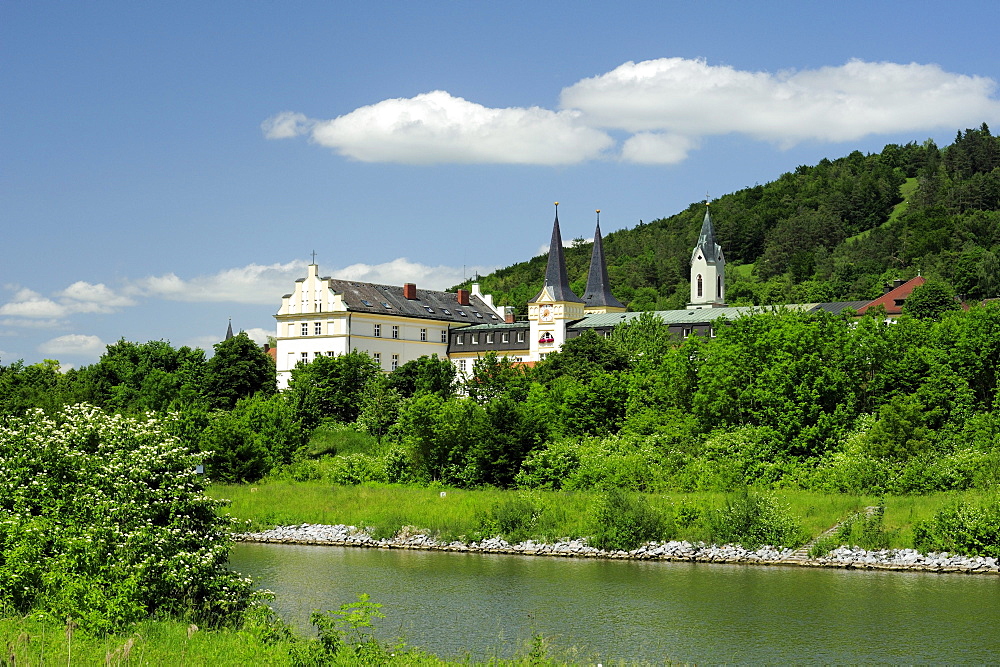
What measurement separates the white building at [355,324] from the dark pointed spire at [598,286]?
11.9 metres

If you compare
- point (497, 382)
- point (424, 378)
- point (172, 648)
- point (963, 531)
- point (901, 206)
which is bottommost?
point (963, 531)

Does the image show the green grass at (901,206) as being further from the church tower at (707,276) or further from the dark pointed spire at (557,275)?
the dark pointed spire at (557,275)

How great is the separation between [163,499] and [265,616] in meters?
2.39

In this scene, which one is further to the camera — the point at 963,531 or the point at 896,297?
the point at 896,297

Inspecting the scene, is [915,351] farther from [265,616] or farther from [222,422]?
[265,616]

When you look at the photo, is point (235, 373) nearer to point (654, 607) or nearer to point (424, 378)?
point (424, 378)

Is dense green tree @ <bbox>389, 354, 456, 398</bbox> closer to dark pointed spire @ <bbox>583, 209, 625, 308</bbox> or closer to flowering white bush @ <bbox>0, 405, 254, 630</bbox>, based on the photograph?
dark pointed spire @ <bbox>583, 209, 625, 308</bbox>

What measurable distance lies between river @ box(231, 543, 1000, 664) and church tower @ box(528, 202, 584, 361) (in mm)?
50174

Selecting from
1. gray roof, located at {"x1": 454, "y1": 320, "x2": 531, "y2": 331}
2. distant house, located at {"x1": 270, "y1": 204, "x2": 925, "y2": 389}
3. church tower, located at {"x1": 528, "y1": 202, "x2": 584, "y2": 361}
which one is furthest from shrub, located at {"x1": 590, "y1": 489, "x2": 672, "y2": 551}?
gray roof, located at {"x1": 454, "y1": 320, "x2": 531, "y2": 331}

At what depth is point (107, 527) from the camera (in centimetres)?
1576

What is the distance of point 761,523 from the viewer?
3291 centimetres

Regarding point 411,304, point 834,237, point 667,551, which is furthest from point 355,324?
point 834,237

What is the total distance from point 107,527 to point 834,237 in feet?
414

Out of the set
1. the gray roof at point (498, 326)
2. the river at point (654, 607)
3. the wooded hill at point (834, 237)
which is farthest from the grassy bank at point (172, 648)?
the wooded hill at point (834, 237)
